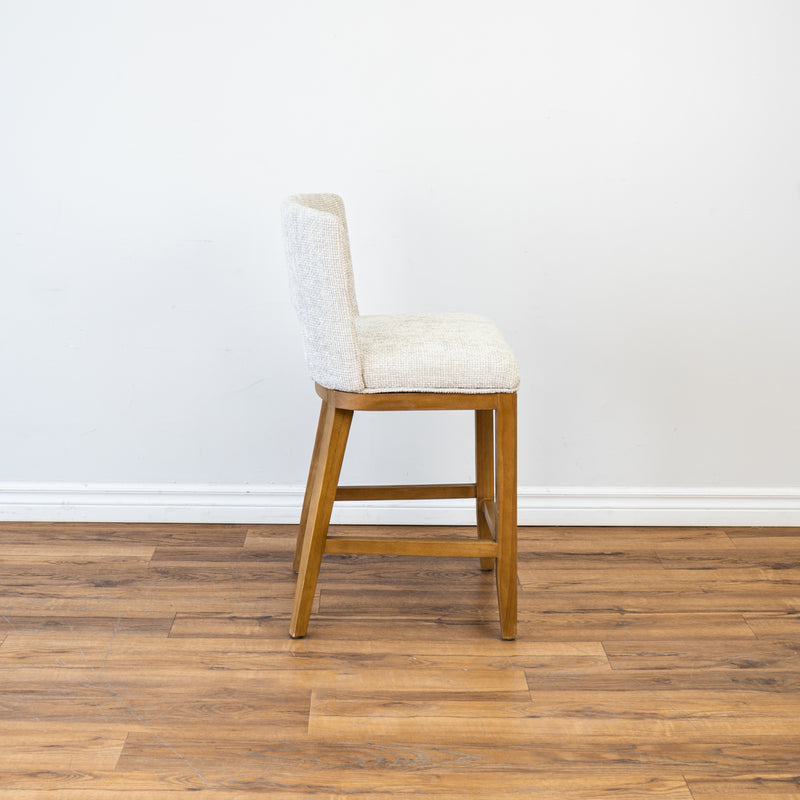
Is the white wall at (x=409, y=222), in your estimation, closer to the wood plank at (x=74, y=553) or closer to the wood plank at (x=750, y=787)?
the wood plank at (x=74, y=553)

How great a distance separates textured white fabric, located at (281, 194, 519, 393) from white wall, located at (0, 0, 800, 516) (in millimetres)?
522

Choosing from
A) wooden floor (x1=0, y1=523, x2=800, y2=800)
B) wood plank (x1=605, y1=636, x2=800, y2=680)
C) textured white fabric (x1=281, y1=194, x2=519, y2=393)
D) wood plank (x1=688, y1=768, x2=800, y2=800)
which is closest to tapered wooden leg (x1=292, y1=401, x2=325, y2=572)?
wooden floor (x1=0, y1=523, x2=800, y2=800)

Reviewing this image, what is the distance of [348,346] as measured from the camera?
1480 millimetres

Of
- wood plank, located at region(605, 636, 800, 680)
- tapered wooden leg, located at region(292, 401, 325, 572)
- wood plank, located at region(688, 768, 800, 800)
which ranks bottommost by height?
wood plank, located at region(605, 636, 800, 680)

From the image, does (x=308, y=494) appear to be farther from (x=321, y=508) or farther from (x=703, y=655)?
(x=703, y=655)

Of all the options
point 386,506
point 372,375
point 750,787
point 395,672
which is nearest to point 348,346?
point 372,375

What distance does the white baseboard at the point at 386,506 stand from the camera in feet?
7.02

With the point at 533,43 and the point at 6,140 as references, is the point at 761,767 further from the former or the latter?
the point at 6,140

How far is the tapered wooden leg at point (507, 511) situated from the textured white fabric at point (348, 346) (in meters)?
0.05

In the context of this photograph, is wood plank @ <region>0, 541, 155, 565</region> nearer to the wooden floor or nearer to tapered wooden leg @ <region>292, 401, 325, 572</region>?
the wooden floor

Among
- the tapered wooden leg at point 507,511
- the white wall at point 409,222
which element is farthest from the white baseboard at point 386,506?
the tapered wooden leg at point 507,511

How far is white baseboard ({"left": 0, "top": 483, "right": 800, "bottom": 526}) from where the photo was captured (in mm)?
2141

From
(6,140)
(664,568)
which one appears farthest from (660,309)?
(6,140)

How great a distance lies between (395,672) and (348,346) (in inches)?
23.0
